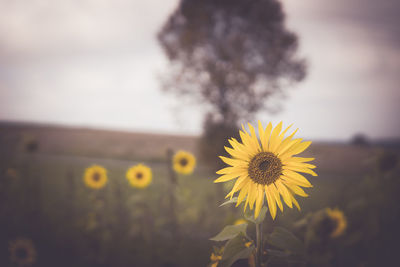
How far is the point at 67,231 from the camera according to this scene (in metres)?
3.16

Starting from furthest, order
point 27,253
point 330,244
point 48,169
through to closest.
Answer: point 48,169
point 27,253
point 330,244

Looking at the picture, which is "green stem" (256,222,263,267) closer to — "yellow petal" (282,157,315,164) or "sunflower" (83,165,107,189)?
"yellow petal" (282,157,315,164)

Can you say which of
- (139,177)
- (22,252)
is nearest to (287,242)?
(139,177)

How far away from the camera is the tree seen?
26.5 ft

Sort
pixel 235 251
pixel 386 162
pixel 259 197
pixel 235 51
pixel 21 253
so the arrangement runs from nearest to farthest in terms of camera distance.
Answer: pixel 235 251 < pixel 259 197 < pixel 386 162 < pixel 21 253 < pixel 235 51

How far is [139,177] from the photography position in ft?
11.8

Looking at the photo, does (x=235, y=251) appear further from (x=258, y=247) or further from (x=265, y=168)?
(x=265, y=168)

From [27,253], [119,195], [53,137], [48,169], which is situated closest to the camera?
[27,253]

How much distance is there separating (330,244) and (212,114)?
23.1ft

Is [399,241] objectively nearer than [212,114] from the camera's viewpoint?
Yes

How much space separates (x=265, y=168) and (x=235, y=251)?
342mm

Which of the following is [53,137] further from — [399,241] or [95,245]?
→ [399,241]

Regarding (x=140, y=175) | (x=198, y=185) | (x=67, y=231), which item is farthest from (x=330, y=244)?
(x=198, y=185)

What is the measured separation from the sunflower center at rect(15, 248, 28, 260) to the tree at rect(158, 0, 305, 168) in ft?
20.5
